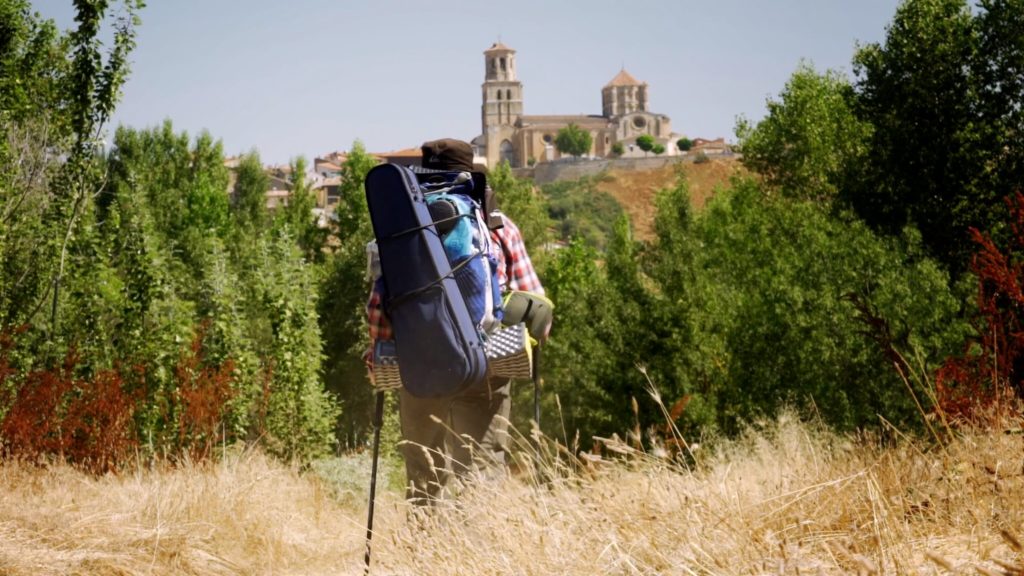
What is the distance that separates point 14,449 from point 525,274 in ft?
14.8

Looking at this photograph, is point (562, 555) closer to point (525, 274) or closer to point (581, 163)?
point (525, 274)

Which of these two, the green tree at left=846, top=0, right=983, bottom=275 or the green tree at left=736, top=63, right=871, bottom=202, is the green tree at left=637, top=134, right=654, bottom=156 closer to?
the green tree at left=736, top=63, right=871, bottom=202

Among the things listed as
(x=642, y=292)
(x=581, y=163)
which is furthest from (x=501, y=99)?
(x=642, y=292)

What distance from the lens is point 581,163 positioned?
379ft

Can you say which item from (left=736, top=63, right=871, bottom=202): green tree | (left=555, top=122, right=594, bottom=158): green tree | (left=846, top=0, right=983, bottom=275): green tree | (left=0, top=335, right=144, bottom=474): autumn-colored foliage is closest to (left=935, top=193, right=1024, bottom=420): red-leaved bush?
(left=0, top=335, right=144, bottom=474): autumn-colored foliage

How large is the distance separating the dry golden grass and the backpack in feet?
1.57

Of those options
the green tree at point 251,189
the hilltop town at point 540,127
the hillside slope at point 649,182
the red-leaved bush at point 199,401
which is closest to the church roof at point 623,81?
the hilltop town at point 540,127

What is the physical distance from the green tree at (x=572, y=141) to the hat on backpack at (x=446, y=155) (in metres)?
137

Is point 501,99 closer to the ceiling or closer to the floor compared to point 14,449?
closer to the ceiling

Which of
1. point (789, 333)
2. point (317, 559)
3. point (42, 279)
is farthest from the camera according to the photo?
point (789, 333)

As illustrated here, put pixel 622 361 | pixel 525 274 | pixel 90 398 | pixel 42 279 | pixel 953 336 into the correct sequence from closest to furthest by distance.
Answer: pixel 525 274 < pixel 90 398 < pixel 42 279 < pixel 953 336 < pixel 622 361

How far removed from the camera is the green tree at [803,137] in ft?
109

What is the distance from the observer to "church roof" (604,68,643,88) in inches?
6422

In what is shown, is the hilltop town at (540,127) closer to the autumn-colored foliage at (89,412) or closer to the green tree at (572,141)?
the green tree at (572,141)
